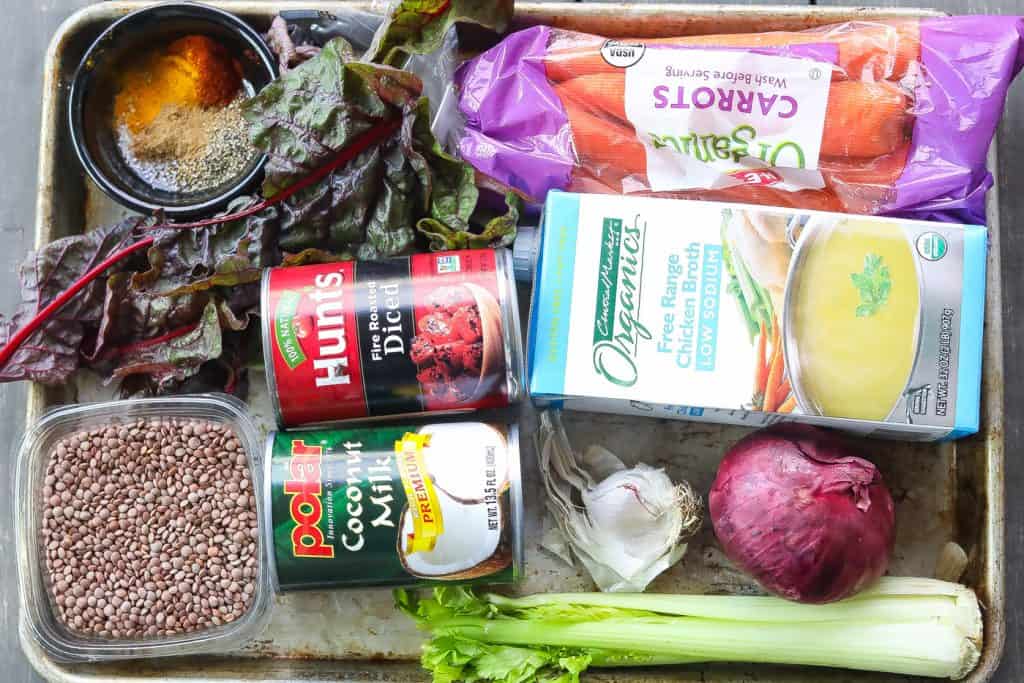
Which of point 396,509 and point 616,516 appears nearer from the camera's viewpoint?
point 396,509

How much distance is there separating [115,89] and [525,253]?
0.62 metres

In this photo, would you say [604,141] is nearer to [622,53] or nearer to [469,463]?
[622,53]

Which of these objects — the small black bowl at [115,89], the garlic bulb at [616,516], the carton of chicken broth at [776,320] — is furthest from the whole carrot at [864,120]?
the small black bowl at [115,89]

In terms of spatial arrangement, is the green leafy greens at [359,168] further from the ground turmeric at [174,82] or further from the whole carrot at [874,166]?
the whole carrot at [874,166]

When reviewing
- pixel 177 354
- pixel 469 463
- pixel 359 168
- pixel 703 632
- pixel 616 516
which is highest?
pixel 359 168

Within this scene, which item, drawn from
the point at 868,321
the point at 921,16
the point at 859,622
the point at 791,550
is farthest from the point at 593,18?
the point at 859,622

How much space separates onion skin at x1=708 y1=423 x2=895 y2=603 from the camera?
1063 millimetres

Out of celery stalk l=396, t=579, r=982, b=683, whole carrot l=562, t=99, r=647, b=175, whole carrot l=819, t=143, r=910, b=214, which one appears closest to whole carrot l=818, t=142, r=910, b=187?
whole carrot l=819, t=143, r=910, b=214

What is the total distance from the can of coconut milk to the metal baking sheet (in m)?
0.17

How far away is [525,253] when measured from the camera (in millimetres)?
1153

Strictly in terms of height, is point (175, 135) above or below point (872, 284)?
above

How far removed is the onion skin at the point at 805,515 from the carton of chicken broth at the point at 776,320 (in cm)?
6

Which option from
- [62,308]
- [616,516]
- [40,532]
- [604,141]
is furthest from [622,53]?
[40,532]

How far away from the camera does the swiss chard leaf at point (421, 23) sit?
3.70 feet
